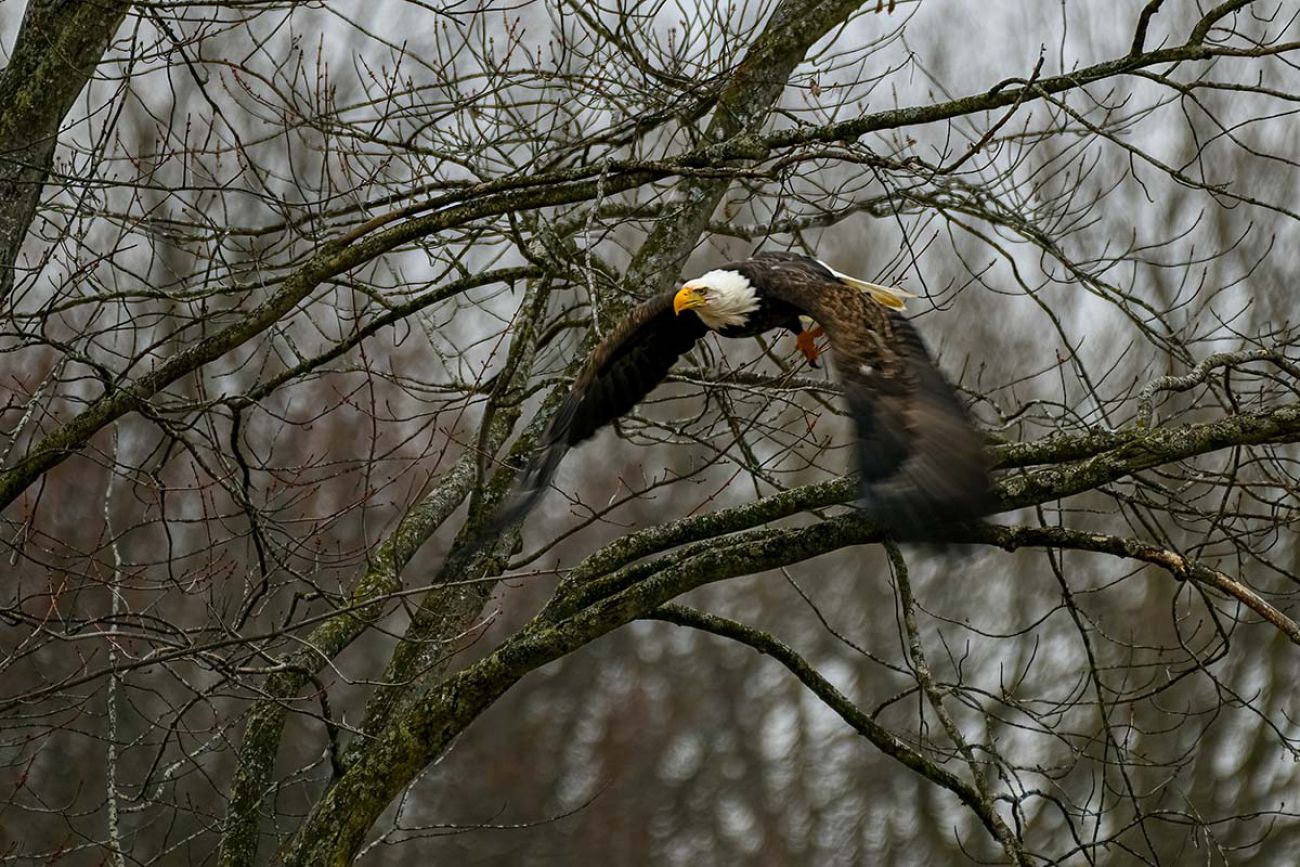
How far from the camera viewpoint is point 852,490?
3.69 m

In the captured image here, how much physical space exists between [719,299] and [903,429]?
50.9 inches

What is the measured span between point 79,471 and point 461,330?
441cm

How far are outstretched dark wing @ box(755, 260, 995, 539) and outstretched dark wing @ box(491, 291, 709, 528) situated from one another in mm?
858

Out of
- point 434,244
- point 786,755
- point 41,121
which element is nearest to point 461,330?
point 786,755

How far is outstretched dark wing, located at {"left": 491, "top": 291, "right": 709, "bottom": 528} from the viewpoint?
4.71 meters

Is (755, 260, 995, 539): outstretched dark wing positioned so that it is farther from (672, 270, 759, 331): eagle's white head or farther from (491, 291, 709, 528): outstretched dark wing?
(491, 291, 709, 528): outstretched dark wing

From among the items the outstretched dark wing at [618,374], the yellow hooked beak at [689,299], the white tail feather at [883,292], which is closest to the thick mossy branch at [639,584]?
the outstretched dark wing at [618,374]

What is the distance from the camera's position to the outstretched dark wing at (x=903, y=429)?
10.7 feet

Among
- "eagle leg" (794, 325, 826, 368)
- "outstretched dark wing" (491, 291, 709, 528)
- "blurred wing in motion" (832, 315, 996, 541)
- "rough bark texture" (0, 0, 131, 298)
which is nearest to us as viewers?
"blurred wing in motion" (832, 315, 996, 541)

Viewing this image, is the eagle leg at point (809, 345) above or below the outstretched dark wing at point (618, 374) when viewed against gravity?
above

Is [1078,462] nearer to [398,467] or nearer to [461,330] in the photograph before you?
[398,467]

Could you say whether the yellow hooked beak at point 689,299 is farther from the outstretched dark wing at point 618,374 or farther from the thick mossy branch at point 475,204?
the thick mossy branch at point 475,204

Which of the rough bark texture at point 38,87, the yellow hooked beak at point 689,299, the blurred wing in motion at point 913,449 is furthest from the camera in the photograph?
the yellow hooked beak at point 689,299

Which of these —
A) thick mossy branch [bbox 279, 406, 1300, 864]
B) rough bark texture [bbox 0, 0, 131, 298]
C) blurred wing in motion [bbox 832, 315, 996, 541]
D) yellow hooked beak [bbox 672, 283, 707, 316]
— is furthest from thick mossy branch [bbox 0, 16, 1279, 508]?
thick mossy branch [bbox 279, 406, 1300, 864]
